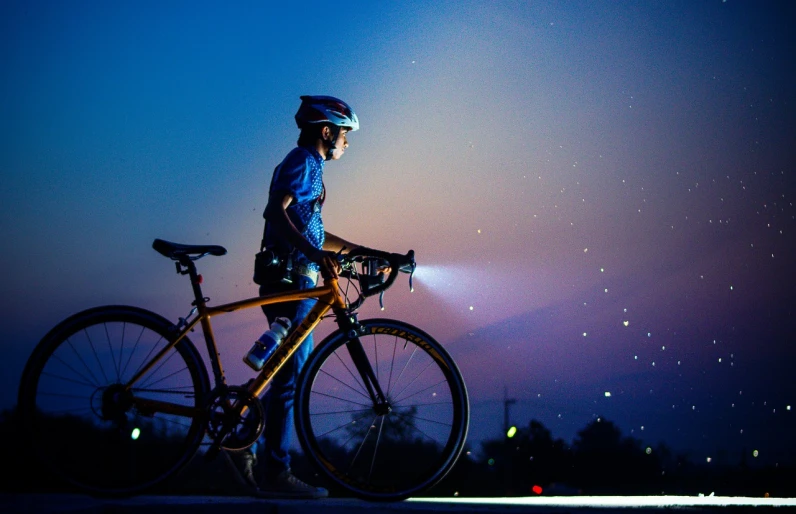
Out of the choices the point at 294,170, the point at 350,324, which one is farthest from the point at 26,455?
the point at 294,170

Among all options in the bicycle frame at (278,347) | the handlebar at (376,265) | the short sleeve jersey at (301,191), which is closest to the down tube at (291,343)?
the bicycle frame at (278,347)

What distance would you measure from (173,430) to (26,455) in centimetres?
77

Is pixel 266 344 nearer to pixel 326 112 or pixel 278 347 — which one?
pixel 278 347

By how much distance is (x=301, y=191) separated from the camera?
427 centimetres

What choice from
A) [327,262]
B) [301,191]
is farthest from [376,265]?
[301,191]

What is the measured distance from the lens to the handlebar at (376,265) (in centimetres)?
402

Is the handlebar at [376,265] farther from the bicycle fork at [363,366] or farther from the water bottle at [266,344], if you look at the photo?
the water bottle at [266,344]

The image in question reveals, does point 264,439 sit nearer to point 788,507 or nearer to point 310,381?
point 310,381

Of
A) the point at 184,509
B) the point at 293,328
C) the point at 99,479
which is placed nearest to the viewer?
the point at 184,509

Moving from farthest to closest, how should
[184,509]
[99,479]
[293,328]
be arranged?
1. [293,328]
2. [99,479]
3. [184,509]

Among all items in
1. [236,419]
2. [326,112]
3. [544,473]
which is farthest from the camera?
[544,473]

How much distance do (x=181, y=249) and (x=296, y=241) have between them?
62 centimetres

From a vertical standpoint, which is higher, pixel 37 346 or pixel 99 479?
pixel 37 346

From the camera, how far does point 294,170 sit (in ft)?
14.0
